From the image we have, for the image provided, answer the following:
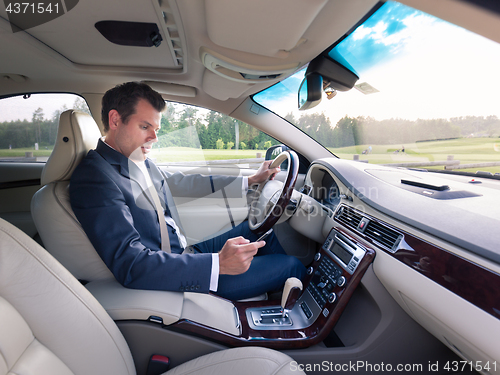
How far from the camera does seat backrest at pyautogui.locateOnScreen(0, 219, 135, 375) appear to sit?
1.99ft

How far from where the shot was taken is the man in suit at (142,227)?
1041mm

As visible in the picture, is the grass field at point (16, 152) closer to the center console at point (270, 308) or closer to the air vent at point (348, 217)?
the center console at point (270, 308)

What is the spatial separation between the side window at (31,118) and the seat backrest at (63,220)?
1396 mm

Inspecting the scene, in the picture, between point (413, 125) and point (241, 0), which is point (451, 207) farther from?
point (241, 0)

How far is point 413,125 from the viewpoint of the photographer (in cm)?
154

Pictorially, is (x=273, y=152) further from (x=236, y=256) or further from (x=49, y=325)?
(x=49, y=325)

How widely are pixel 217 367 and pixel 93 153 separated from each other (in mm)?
965

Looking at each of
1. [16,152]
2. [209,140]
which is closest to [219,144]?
[209,140]

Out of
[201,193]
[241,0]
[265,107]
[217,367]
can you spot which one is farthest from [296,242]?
[241,0]

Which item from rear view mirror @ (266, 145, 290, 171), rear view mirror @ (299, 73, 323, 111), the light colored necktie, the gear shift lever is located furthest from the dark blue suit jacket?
rear view mirror @ (266, 145, 290, 171)

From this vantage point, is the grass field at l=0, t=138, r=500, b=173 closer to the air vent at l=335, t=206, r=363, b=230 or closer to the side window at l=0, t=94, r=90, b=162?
the side window at l=0, t=94, r=90, b=162

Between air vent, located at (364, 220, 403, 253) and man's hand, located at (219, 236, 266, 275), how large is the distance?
47cm

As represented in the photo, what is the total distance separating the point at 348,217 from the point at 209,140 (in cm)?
124

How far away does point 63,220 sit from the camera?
1.06 metres
